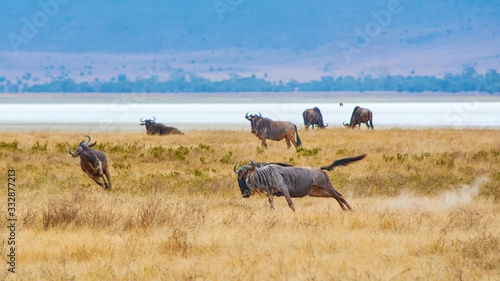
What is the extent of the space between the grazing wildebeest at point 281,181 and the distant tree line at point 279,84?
158 metres

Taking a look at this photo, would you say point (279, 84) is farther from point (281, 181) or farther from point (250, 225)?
point (250, 225)

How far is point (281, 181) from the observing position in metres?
11.7

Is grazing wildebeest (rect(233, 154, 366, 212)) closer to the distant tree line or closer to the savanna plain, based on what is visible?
the savanna plain

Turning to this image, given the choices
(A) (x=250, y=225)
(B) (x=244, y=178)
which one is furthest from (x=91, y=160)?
(A) (x=250, y=225)

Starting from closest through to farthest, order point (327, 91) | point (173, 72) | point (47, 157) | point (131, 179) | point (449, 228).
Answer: point (449, 228), point (131, 179), point (47, 157), point (327, 91), point (173, 72)

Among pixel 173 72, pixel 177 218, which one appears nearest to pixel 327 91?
pixel 173 72

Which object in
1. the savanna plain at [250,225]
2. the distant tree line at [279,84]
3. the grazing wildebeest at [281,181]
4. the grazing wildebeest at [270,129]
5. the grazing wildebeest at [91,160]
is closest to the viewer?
the savanna plain at [250,225]

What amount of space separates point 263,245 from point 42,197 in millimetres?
6375

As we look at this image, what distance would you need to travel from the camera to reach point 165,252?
29.1 feet

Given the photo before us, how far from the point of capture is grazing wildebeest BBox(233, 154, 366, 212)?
38.0ft

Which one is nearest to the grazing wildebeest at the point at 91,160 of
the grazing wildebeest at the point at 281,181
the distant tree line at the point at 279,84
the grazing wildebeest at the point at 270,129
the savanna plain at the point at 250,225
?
the savanna plain at the point at 250,225

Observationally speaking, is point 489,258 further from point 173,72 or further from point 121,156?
point 173,72

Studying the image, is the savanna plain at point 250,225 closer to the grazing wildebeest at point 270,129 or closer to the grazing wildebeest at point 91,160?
the grazing wildebeest at point 91,160

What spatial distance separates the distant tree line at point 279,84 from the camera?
166750 mm
